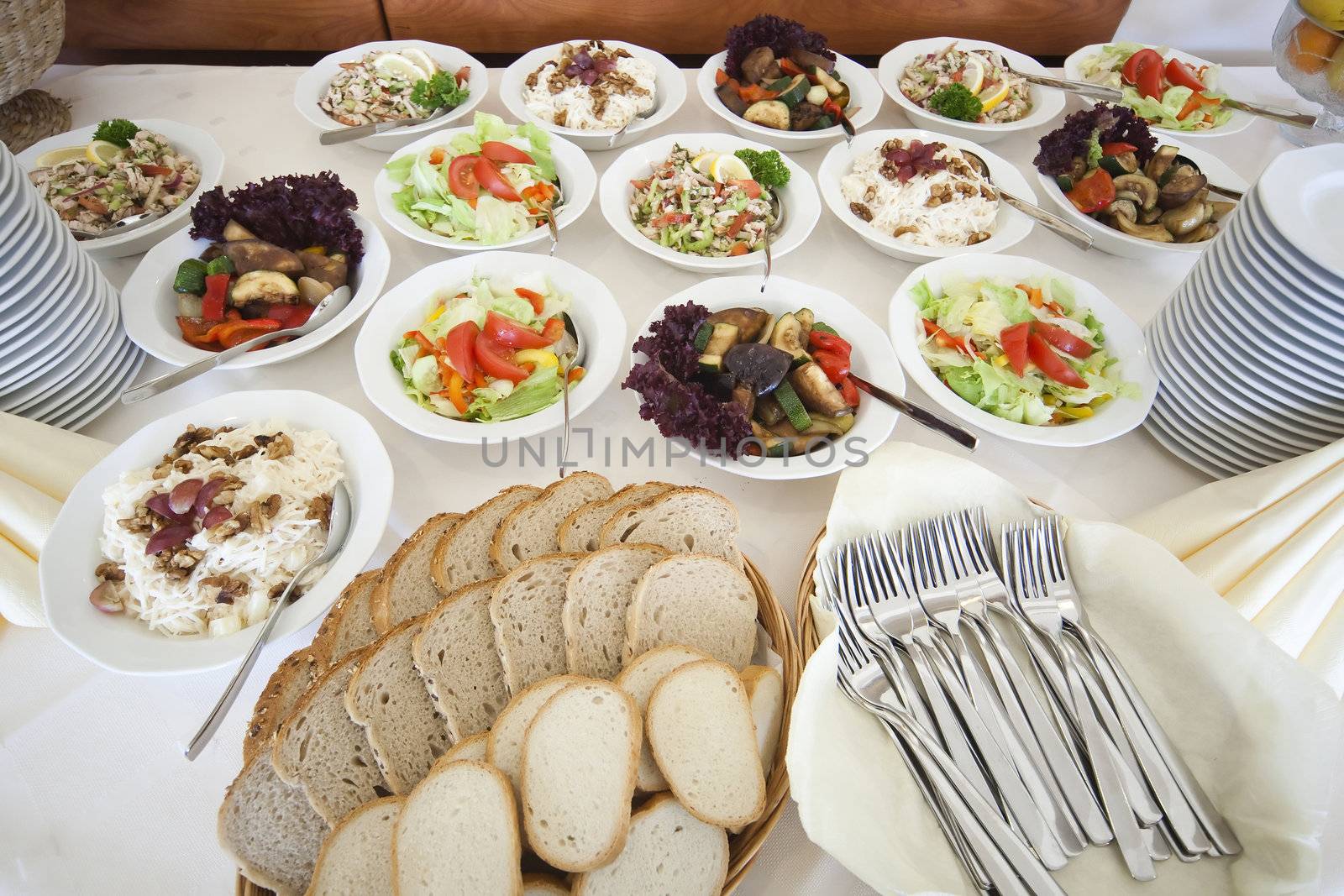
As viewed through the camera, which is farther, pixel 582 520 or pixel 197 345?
pixel 197 345

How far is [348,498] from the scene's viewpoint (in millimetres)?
1707

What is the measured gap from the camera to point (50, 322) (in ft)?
5.83

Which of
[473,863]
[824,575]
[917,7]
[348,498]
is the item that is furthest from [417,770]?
[917,7]

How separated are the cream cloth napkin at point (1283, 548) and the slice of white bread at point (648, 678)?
117cm

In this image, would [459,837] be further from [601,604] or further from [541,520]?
[541,520]

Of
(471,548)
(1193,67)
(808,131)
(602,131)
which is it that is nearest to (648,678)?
(471,548)

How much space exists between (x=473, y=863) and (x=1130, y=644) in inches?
51.1

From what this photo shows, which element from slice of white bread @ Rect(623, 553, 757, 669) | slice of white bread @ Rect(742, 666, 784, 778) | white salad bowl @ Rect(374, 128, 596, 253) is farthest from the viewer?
→ white salad bowl @ Rect(374, 128, 596, 253)

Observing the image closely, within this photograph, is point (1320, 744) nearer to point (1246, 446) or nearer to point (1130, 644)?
point (1130, 644)

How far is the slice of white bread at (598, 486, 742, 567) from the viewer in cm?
161

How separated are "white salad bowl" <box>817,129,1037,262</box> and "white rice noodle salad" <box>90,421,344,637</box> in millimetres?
1878

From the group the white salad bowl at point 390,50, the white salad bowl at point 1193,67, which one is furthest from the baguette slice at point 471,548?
the white salad bowl at point 1193,67

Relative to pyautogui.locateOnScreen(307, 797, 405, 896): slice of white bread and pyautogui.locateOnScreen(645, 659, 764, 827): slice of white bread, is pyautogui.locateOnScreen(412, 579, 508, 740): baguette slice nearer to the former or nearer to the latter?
pyautogui.locateOnScreen(307, 797, 405, 896): slice of white bread

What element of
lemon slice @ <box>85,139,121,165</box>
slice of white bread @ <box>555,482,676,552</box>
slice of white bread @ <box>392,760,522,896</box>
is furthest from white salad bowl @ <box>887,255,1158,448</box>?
lemon slice @ <box>85,139,121,165</box>
